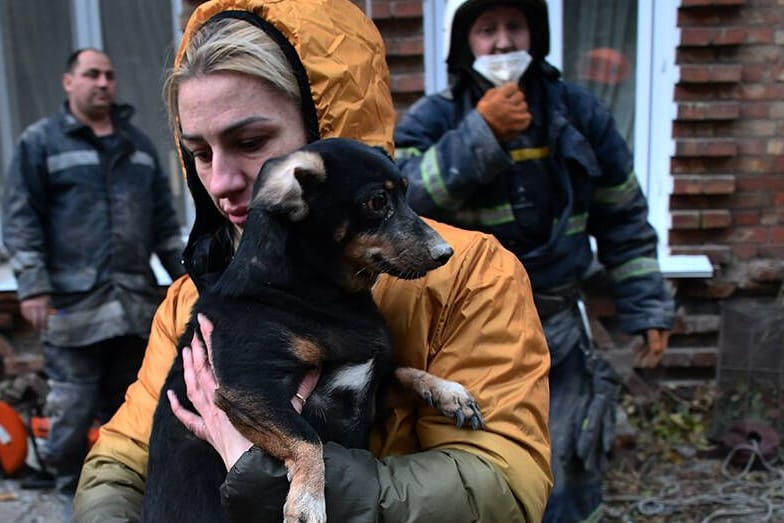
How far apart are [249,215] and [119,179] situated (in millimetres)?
3217

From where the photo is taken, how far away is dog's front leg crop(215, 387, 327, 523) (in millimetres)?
1461

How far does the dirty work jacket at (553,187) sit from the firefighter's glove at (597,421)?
0.23 meters

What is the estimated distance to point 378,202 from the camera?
1.67m

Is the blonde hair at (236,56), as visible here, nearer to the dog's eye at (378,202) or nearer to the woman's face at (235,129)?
the woman's face at (235,129)

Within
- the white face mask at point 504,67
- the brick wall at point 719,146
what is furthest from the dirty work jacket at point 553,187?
the brick wall at point 719,146

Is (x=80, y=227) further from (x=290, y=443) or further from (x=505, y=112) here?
(x=290, y=443)

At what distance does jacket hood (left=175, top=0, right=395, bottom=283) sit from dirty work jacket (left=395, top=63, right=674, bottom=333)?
126 cm

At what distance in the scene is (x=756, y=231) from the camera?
16.8ft

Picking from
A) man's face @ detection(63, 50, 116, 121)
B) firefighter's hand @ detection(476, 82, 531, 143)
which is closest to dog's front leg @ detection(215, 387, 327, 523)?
firefighter's hand @ detection(476, 82, 531, 143)

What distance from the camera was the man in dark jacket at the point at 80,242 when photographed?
4.52 metres

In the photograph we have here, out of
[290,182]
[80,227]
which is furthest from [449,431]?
[80,227]

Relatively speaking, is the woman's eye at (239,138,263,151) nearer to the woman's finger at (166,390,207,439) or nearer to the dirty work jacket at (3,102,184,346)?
the woman's finger at (166,390,207,439)

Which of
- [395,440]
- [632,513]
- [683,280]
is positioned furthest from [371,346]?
[683,280]

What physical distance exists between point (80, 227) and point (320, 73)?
3.23m
